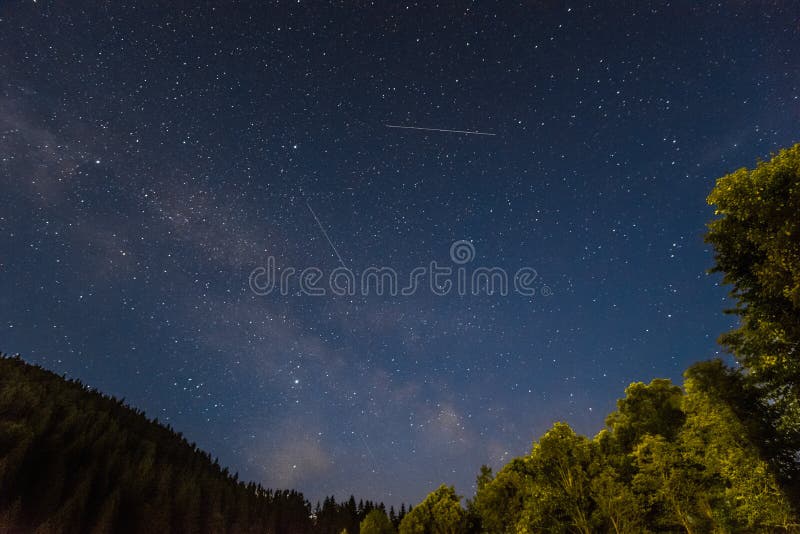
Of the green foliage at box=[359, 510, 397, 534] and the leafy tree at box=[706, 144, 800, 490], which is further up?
the leafy tree at box=[706, 144, 800, 490]

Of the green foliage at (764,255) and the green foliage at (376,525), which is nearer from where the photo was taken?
the green foliage at (764,255)

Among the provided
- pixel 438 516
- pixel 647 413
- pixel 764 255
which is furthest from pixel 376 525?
pixel 764 255

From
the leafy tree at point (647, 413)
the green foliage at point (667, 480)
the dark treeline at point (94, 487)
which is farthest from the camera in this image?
the dark treeline at point (94, 487)

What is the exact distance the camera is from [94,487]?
100m

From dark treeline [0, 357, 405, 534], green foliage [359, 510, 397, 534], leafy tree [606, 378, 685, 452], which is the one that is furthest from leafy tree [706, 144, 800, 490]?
dark treeline [0, 357, 405, 534]

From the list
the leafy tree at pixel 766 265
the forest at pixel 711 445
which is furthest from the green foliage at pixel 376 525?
the leafy tree at pixel 766 265

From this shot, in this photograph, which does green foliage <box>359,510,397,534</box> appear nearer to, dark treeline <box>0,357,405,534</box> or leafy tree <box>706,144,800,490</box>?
leafy tree <box>706,144,800,490</box>

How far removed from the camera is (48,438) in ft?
345

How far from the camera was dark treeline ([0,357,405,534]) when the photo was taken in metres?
86.1

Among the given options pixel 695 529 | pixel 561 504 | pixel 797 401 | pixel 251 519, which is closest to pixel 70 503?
pixel 251 519

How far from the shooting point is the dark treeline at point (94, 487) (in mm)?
86062

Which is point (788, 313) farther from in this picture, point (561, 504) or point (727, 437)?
→ point (561, 504)

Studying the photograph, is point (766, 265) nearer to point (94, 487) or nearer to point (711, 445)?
point (711, 445)

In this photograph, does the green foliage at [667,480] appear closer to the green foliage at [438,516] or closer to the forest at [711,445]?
the forest at [711,445]
